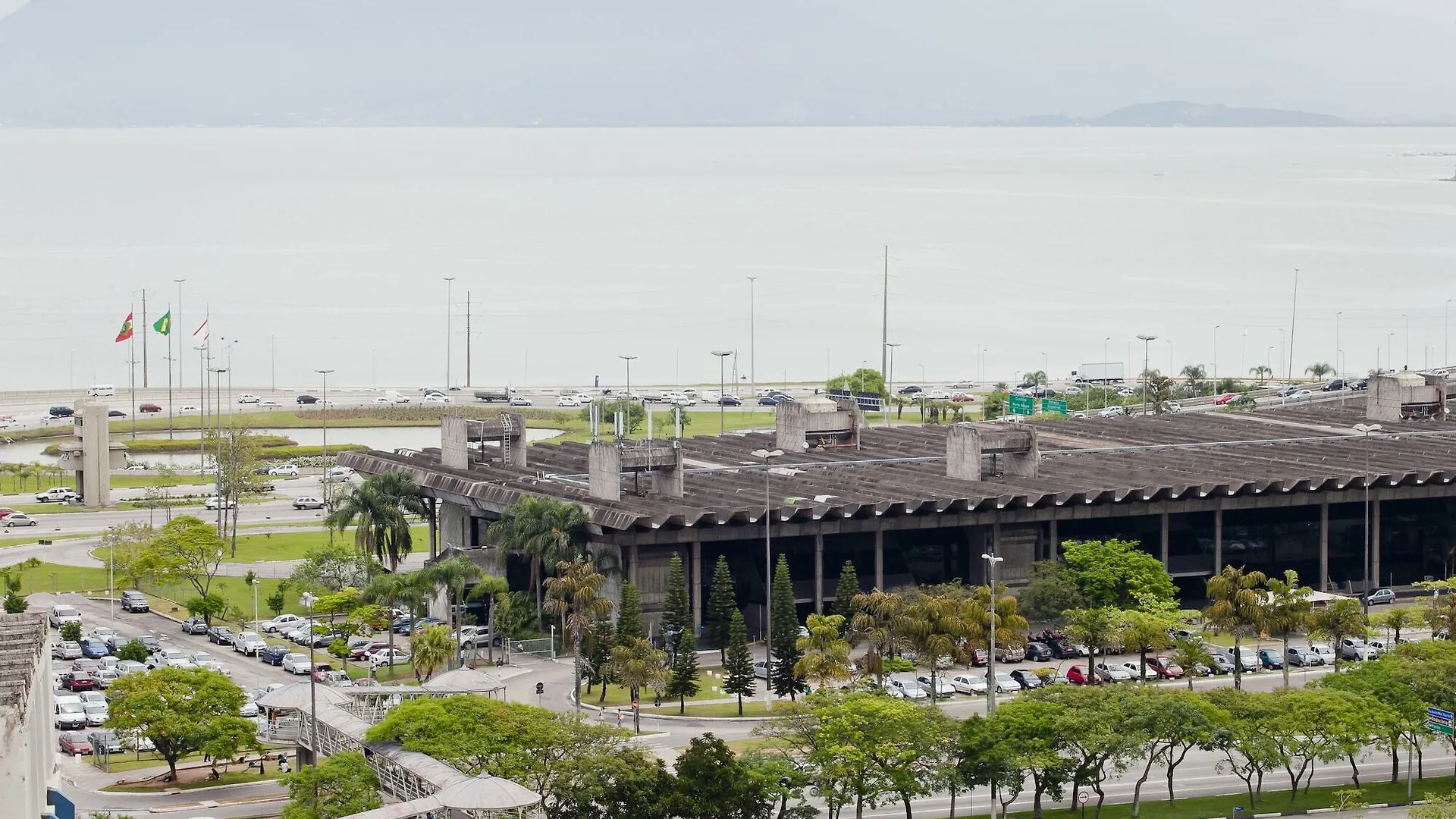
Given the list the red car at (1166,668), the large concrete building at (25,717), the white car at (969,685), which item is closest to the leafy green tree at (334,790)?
the large concrete building at (25,717)

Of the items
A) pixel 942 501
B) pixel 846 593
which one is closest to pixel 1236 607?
pixel 846 593

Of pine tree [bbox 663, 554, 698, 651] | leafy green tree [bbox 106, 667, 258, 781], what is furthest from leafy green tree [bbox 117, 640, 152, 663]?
pine tree [bbox 663, 554, 698, 651]

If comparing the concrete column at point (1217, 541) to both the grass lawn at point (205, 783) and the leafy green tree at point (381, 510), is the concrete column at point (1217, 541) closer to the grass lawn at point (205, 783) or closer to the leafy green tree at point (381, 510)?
the leafy green tree at point (381, 510)

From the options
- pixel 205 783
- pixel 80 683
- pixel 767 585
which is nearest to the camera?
pixel 205 783

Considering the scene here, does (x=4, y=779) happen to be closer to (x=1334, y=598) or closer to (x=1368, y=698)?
(x=1368, y=698)

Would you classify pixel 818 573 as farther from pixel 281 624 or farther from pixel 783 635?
pixel 281 624
